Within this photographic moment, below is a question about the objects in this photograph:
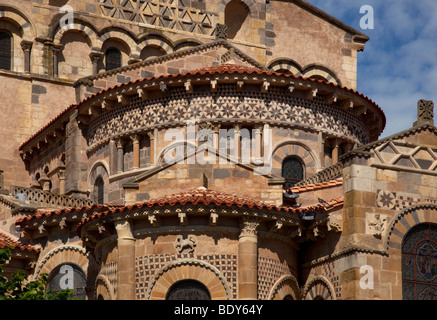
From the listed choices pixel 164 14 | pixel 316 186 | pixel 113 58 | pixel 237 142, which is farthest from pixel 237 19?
pixel 316 186

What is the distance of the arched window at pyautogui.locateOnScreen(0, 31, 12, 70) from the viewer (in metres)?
51.5

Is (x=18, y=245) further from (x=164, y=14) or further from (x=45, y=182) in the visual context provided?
(x=164, y=14)

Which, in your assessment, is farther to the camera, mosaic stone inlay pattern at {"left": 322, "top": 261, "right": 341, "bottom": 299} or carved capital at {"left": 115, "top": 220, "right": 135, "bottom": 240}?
mosaic stone inlay pattern at {"left": 322, "top": 261, "right": 341, "bottom": 299}

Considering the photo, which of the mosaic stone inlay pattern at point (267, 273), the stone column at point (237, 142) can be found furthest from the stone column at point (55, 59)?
the mosaic stone inlay pattern at point (267, 273)

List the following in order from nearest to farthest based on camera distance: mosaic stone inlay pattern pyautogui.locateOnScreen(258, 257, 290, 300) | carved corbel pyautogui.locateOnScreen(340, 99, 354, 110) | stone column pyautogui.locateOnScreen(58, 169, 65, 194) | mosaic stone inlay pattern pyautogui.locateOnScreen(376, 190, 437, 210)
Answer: mosaic stone inlay pattern pyautogui.locateOnScreen(258, 257, 290, 300) → mosaic stone inlay pattern pyautogui.locateOnScreen(376, 190, 437, 210) → carved corbel pyautogui.locateOnScreen(340, 99, 354, 110) → stone column pyautogui.locateOnScreen(58, 169, 65, 194)

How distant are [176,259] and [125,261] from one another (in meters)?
1.47

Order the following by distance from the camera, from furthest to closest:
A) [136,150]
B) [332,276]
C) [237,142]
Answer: [136,150] → [237,142] → [332,276]

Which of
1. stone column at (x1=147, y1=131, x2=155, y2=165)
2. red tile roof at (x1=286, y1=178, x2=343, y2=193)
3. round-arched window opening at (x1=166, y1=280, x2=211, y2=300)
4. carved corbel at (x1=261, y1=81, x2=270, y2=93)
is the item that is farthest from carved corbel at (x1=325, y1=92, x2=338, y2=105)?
round-arched window opening at (x1=166, y1=280, x2=211, y2=300)

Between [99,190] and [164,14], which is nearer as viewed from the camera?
[99,190]

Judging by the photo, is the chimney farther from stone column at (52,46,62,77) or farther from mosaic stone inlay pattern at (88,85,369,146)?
stone column at (52,46,62,77)

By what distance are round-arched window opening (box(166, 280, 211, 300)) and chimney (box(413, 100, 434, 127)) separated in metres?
8.16

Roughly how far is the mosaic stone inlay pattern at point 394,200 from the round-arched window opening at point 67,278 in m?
9.80

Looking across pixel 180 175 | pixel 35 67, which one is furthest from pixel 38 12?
pixel 180 175

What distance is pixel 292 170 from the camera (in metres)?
42.1
